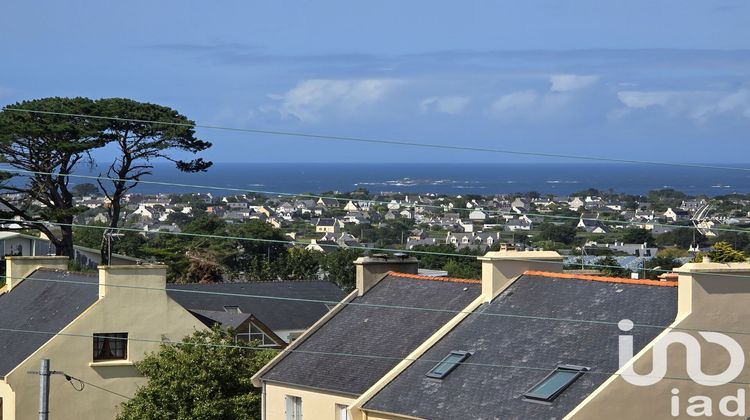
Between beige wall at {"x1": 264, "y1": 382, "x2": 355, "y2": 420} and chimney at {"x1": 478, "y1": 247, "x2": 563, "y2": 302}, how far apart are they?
136 inches

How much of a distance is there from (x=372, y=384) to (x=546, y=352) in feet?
11.7

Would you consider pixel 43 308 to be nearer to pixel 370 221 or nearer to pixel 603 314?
pixel 603 314

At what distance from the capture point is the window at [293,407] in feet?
93.7

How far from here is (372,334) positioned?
95.4ft

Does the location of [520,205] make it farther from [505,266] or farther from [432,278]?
[505,266]

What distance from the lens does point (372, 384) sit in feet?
88.2

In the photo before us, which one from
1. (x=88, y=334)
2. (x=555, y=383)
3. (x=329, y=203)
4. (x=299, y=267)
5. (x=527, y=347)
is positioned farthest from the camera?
(x=329, y=203)

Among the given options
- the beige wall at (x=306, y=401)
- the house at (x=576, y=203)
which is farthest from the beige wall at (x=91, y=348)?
the house at (x=576, y=203)

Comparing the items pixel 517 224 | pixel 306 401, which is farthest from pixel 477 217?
pixel 306 401

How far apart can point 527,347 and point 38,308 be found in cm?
1508

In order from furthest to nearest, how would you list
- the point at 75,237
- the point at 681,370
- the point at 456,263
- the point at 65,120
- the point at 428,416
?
1. the point at 75,237
2. the point at 456,263
3. the point at 65,120
4. the point at 428,416
5. the point at 681,370

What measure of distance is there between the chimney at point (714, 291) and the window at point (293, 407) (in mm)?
8269

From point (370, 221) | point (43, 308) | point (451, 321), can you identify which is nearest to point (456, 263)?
point (43, 308)

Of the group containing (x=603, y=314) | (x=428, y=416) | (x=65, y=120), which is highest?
(x=65, y=120)
